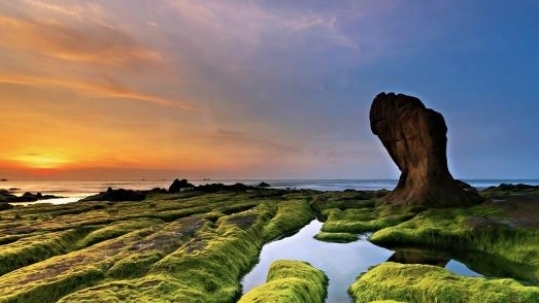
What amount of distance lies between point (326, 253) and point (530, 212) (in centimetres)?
2000

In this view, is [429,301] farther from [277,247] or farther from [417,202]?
[417,202]

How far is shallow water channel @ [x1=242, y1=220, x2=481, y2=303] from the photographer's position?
24.8 metres

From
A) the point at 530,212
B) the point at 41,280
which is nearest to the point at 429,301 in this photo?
the point at 41,280

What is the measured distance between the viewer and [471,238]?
113 feet

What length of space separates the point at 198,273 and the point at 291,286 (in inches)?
265

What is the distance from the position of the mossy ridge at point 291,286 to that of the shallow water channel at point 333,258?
0.87m

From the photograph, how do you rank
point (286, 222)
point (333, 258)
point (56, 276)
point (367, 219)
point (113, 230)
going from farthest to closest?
point (367, 219)
point (286, 222)
point (113, 230)
point (333, 258)
point (56, 276)

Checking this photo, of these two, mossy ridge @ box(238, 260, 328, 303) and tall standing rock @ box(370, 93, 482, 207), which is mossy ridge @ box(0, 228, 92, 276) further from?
tall standing rock @ box(370, 93, 482, 207)

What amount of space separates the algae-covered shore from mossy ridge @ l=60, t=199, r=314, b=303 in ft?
0.22

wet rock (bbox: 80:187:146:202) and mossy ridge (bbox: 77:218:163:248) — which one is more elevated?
wet rock (bbox: 80:187:146:202)

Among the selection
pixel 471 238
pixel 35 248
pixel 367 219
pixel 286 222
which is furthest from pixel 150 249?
pixel 367 219

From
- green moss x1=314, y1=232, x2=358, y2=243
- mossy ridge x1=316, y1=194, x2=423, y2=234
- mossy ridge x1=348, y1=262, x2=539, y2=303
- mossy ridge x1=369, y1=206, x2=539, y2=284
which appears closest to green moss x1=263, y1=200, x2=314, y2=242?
mossy ridge x1=316, y1=194, x2=423, y2=234

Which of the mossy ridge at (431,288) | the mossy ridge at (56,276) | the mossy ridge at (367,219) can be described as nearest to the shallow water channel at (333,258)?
the mossy ridge at (431,288)

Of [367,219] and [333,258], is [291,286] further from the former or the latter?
[367,219]
